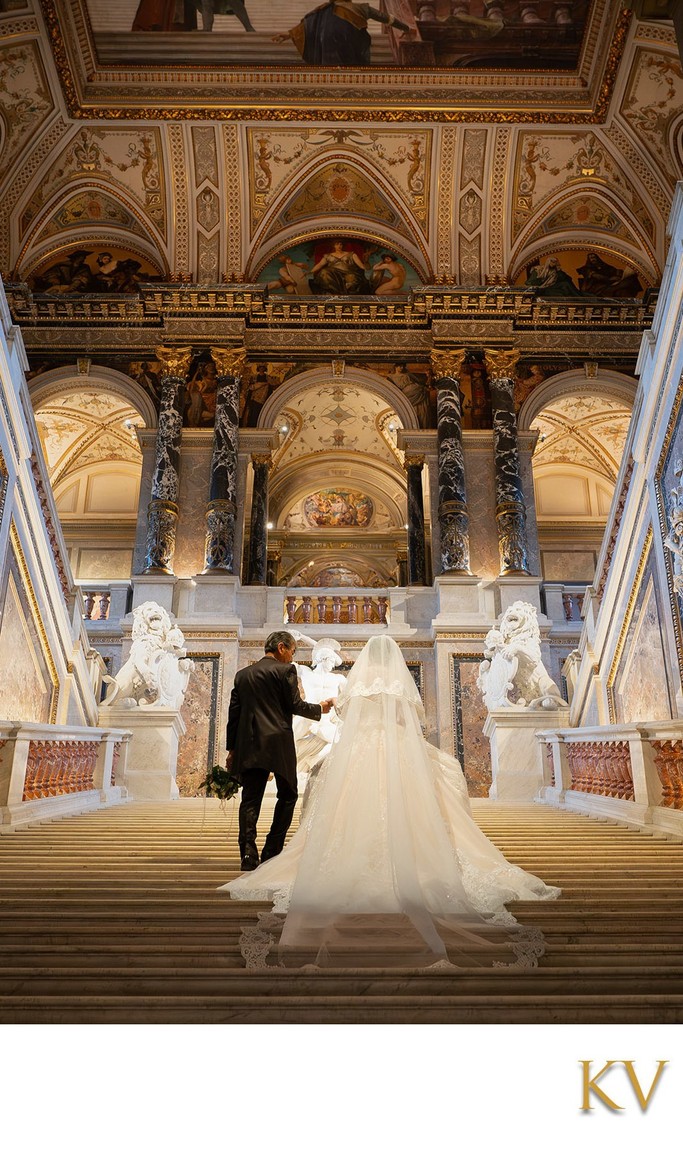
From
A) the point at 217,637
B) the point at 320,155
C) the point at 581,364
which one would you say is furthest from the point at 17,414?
the point at 581,364

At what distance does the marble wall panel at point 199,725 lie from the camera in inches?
480

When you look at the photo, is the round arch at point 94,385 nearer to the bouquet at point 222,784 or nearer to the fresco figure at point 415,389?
the fresco figure at point 415,389

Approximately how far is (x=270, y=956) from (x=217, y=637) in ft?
32.7

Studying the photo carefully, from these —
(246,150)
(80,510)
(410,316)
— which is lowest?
(80,510)

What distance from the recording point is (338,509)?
23.6 metres

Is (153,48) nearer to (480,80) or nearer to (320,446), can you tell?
(480,80)

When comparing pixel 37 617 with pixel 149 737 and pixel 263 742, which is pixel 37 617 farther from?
pixel 263 742

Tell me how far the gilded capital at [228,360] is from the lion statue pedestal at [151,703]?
5.81 m

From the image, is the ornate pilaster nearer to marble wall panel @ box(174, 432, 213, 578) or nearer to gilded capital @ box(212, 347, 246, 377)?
marble wall panel @ box(174, 432, 213, 578)

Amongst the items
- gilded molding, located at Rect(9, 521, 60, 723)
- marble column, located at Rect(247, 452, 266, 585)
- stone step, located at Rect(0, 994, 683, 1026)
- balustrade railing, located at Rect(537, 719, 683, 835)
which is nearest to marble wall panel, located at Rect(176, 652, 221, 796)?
marble column, located at Rect(247, 452, 266, 585)

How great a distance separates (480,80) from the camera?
46.4 ft

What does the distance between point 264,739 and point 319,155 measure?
1388cm

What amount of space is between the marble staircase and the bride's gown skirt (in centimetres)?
12
